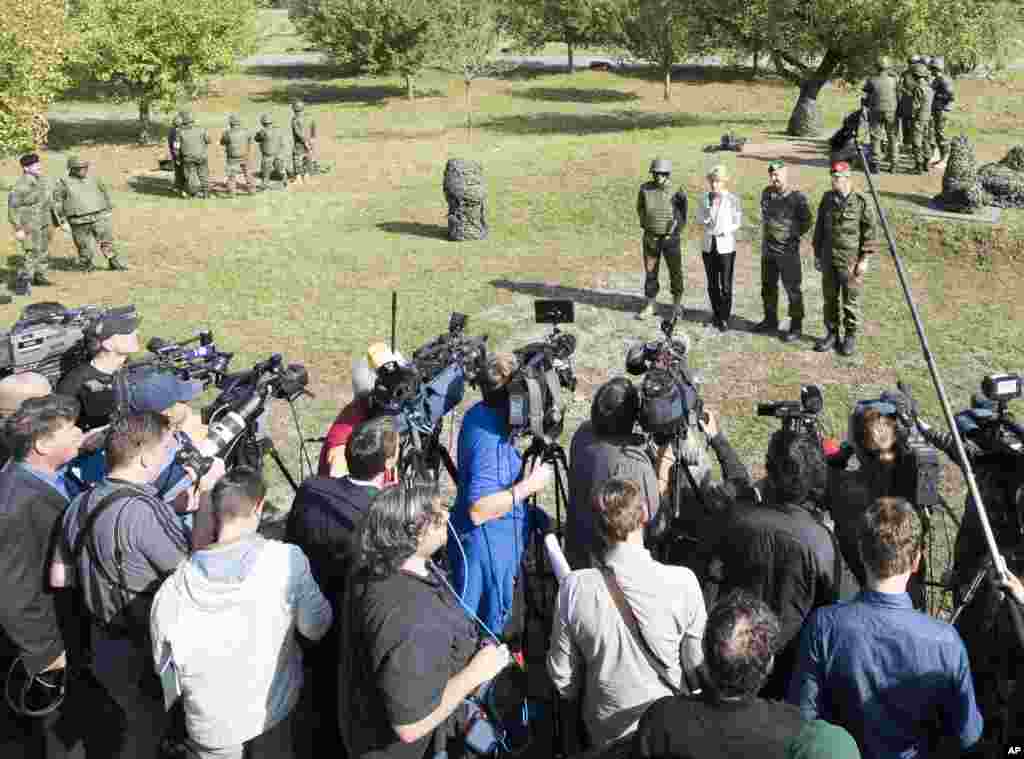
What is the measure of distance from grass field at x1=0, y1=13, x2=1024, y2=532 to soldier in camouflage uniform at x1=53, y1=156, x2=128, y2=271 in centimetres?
49

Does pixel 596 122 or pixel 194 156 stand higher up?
pixel 596 122

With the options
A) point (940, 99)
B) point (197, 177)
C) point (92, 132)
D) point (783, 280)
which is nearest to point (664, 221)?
point (783, 280)

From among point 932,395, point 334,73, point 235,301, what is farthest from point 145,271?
point 334,73

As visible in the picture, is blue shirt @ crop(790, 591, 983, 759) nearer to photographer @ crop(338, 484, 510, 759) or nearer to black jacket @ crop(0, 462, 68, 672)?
photographer @ crop(338, 484, 510, 759)

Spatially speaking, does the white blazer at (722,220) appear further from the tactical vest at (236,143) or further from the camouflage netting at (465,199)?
the tactical vest at (236,143)

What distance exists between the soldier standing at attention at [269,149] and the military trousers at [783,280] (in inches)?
465

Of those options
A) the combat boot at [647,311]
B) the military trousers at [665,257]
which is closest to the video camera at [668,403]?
the military trousers at [665,257]

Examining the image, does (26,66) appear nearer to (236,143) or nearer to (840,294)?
(236,143)

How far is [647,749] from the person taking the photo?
288 cm

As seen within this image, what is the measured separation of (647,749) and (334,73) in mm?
40135

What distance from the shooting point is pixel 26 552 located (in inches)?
175

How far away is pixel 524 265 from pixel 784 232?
4474mm

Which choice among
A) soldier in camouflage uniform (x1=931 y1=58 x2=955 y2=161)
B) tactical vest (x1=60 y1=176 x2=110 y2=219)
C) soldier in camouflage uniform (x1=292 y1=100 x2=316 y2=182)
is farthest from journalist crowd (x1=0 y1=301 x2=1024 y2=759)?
soldier in camouflage uniform (x1=292 y1=100 x2=316 y2=182)

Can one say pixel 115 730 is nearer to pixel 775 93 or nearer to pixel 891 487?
pixel 891 487
